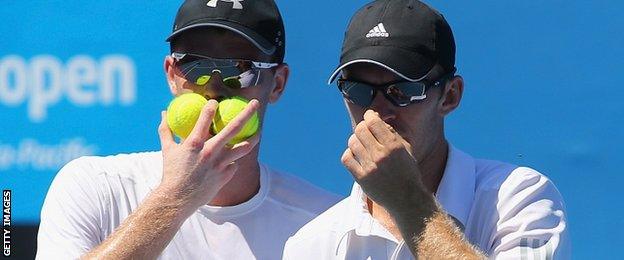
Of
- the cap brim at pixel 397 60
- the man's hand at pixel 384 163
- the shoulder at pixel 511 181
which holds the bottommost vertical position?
the shoulder at pixel 511 181

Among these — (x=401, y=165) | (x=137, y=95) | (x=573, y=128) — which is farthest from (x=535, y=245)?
(x=137, y=95)

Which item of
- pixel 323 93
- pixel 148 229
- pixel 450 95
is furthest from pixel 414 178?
pixel 323 93

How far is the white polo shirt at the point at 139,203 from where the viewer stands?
3234 mm

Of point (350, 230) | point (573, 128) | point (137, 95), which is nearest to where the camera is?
point (350, 230)

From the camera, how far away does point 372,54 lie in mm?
2828

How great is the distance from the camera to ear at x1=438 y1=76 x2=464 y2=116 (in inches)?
116

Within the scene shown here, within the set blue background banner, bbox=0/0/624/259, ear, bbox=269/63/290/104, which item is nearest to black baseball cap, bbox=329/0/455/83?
ear, bbox=269/63/290/104

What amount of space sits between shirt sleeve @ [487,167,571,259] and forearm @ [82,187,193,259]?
2.70 feet

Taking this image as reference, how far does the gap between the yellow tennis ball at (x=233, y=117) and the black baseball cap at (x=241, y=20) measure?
236mm

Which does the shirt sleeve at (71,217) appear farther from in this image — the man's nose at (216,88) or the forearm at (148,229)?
the man's nose at (216,88)

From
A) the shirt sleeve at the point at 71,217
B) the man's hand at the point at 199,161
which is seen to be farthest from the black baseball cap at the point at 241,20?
the shirt sleeve at the point at 71,217

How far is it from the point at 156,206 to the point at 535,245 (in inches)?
38.6

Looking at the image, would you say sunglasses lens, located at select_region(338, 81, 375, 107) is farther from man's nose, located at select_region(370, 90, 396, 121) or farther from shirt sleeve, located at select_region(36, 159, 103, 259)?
shirt sleeve, located at select_region(36, 159, 103, 259)

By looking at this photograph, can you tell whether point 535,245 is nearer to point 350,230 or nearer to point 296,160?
point 350,230
